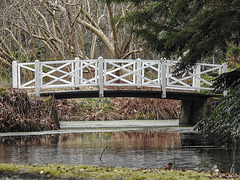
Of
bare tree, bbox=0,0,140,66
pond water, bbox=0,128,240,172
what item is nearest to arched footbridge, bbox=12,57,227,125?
bare tree, bbox=0,0,140,66

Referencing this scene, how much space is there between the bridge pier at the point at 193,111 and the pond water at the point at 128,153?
21.5 ft

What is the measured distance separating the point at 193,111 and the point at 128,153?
10.8 meters

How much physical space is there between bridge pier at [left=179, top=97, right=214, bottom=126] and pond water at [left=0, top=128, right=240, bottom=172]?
6.57 m

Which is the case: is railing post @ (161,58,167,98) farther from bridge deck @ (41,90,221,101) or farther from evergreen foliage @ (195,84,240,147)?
evergreen foliage @ (195,84,240,147)

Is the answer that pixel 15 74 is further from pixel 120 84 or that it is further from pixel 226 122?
pixel 226 122

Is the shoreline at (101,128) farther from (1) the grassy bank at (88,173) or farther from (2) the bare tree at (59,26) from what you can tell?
(1) the grassy bank at (88,173)

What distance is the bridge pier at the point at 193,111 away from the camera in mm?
17656

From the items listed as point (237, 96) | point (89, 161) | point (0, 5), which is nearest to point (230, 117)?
point (237, 96)

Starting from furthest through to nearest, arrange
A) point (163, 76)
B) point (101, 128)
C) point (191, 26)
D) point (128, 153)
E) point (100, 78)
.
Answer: point (163, 76), point (100, 78), point (101, 128), point (191, 26), point (128, 153)

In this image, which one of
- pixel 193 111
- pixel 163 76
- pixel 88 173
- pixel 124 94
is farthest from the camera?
pixel 193 111

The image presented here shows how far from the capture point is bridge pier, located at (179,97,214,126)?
17.7 m

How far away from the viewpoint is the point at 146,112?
21.5 m

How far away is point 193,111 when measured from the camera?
61.7 feet

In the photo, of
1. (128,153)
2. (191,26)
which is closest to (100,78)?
(191,26)
